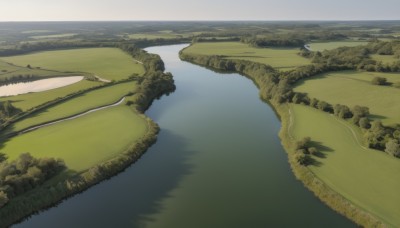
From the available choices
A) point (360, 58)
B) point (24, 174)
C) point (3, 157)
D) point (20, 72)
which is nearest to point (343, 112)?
point (24, 174)

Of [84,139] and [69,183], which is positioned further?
[84,139]

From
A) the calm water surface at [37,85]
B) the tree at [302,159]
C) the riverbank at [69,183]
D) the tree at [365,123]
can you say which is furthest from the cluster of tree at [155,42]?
the tree at [302,159]

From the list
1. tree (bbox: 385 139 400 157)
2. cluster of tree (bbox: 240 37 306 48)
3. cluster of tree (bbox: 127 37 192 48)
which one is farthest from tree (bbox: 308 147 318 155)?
cluster of tree (bbox: 127 37 192 48)

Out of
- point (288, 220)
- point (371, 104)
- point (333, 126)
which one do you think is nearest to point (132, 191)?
point (288, 220)

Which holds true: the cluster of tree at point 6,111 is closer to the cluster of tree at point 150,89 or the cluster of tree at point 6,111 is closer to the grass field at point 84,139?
the grass field at point 84,139

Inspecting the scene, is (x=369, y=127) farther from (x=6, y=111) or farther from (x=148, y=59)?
(x=148, y=59)

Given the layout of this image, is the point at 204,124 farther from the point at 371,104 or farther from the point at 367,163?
the point at 371,104
